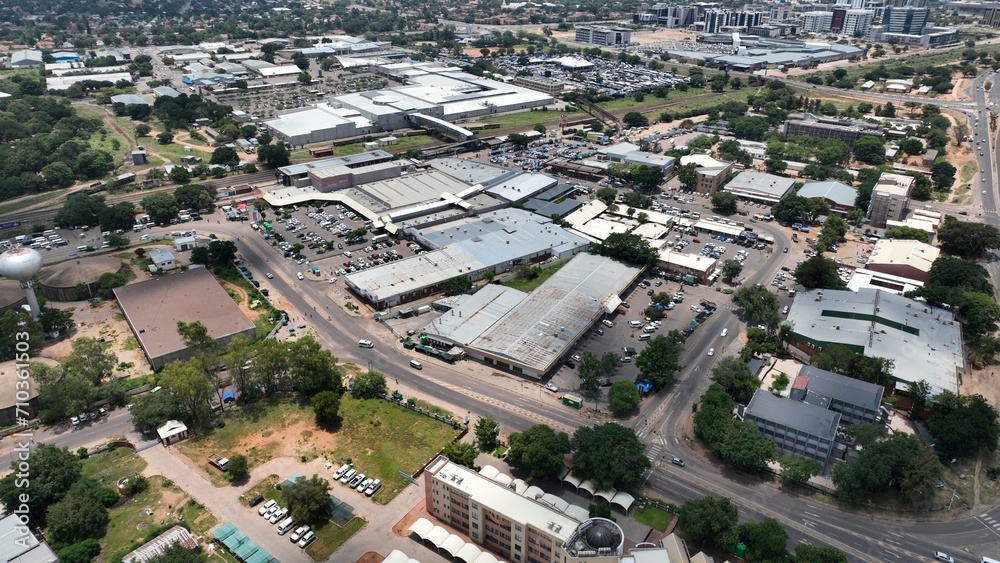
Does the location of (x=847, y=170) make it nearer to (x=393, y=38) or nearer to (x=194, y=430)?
(x=194, y=430)

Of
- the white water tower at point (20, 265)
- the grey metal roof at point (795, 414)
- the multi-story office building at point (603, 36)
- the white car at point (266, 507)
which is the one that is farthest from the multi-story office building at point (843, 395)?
the multi-story office building at point (603, 36)

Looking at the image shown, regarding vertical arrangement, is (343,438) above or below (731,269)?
below

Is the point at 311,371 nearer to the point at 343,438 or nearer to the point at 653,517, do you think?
the point at 343,438

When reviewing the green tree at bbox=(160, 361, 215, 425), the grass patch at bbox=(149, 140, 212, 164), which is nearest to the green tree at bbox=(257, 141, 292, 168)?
the grass patch at bbox=(149, 140, 212, 164)

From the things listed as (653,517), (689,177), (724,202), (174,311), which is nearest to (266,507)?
(653,517)

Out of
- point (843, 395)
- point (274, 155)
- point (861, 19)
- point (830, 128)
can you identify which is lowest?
point (843, 395)

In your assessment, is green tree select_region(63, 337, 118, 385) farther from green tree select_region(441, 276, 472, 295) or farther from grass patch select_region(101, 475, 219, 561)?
green tree select_region(441, 276, 472, 295)
